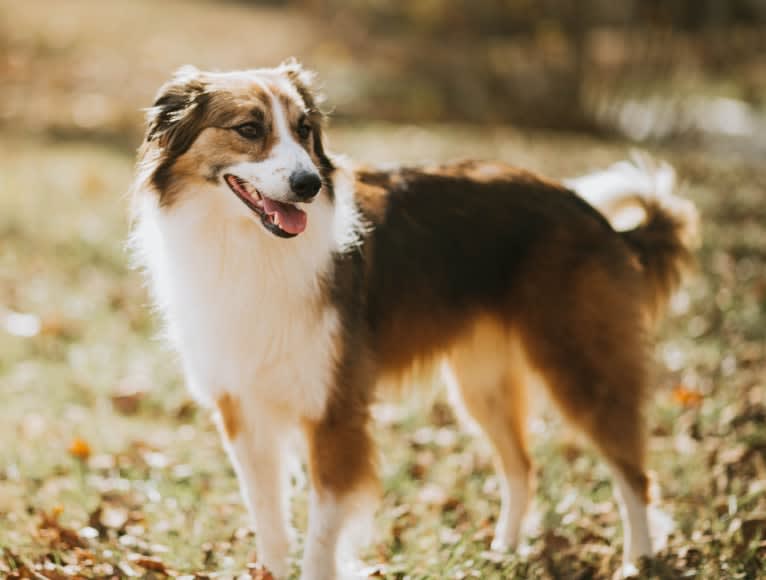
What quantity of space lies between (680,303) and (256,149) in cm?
461

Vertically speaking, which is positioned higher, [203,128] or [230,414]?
[203,128]

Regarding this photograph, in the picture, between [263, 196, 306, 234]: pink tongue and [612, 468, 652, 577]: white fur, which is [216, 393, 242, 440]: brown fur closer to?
[263, 196, 306, 234]: pink tongue

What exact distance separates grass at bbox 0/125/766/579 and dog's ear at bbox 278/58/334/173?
1.77 m

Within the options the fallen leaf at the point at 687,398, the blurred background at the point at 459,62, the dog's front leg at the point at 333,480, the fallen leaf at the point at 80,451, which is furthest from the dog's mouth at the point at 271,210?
the blurred background at the point at 459,62

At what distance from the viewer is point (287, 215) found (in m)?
3.40

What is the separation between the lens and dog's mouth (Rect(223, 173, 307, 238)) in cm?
336

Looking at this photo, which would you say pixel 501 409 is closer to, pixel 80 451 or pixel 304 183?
pixel 304 183

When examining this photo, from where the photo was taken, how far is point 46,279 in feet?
23.7

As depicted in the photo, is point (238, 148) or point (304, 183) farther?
point (238, 148)

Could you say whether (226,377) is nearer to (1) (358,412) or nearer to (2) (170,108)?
(1) (358,412)

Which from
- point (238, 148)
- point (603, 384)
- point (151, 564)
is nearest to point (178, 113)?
point (238, 148)

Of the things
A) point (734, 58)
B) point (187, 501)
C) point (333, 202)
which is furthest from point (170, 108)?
point (734, 58)

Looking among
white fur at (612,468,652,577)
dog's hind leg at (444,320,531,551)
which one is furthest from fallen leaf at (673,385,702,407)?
white fur at (612,468,652,577)

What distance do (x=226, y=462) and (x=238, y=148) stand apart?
213cm
